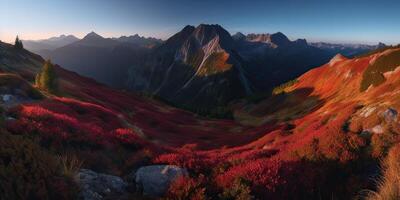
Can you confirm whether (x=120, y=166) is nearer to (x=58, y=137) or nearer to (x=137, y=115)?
(x=58, y=137)

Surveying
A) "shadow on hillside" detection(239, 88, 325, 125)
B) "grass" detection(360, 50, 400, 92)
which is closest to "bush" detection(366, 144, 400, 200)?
"grass" detection(360, 50, 400, 92)

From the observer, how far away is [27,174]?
802cm

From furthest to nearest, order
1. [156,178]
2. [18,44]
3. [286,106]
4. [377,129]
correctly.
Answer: [286,106]
[18,44]
[377,129]
[156,178]

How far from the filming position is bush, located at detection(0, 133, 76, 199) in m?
7.47

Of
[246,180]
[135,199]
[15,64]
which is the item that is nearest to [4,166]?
[135,199]

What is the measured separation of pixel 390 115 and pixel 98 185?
61.3 ft

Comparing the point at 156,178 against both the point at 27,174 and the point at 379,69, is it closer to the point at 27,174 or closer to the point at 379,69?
the point at 27,174

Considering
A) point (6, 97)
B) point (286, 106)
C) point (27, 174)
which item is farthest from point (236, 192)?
point (286, 106)

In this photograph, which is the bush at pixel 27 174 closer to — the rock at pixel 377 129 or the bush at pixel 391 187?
the bush at pixel 391 187

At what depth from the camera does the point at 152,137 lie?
40.2m

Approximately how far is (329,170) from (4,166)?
10835mm

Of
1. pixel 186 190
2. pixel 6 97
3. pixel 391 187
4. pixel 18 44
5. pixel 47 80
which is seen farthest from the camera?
pixel 18 44

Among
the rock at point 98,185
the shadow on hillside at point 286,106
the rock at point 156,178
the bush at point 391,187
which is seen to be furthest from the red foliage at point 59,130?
the shadow on hillside at point 286,106

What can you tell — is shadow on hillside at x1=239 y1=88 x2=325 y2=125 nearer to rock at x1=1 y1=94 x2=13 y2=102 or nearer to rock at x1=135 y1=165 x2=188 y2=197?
rock at x1=1 y1=94 x2=13 y2=102
